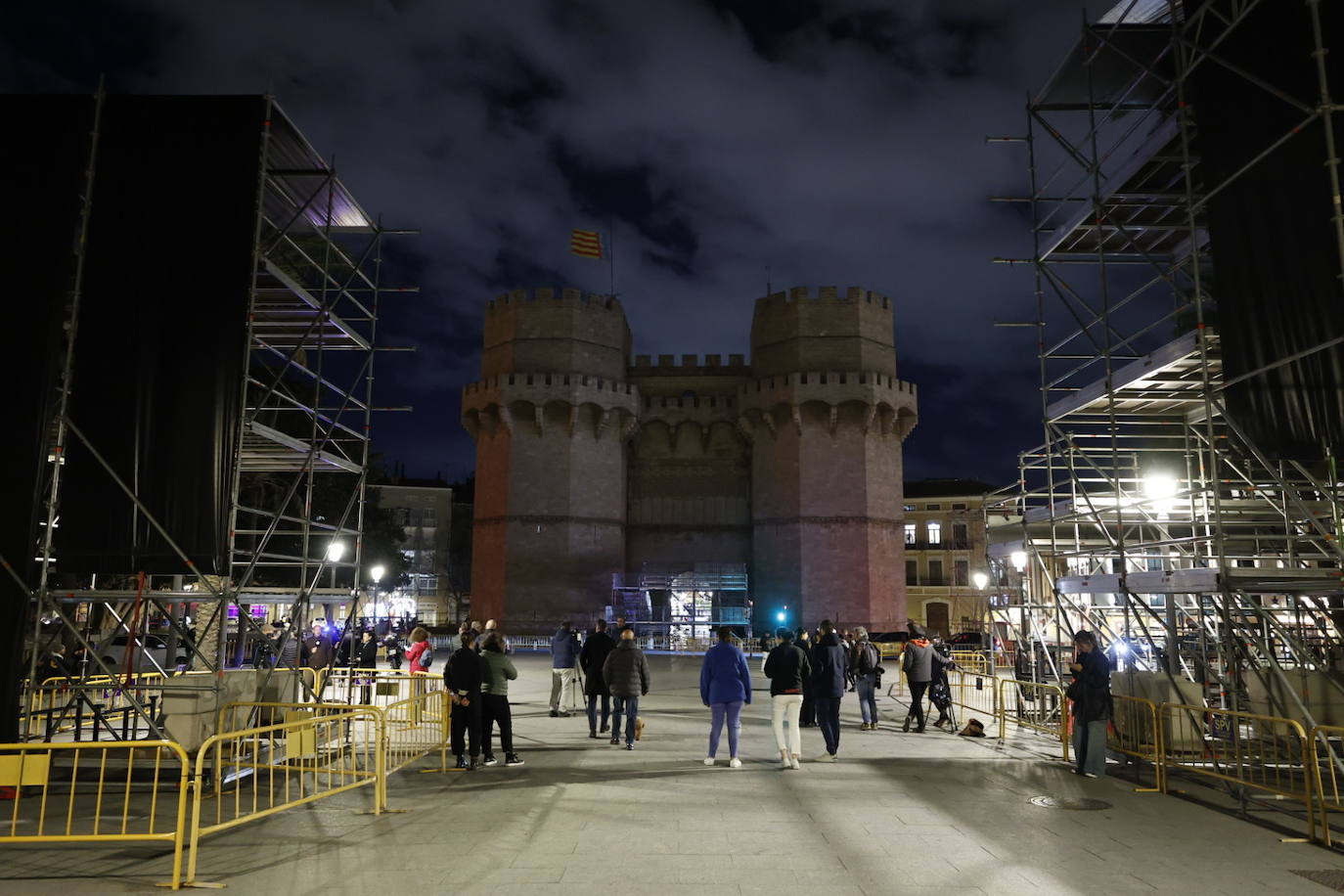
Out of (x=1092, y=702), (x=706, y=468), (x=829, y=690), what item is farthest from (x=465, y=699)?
(x=706, y=468)

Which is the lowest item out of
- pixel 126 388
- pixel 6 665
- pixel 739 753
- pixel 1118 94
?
pixel 739 753

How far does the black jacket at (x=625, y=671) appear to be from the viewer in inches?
425

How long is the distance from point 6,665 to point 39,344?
331 centimetres

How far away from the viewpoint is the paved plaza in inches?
218

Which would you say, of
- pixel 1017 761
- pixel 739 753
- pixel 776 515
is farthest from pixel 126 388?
pixel 776 515

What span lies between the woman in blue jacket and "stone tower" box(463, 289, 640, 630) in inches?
981

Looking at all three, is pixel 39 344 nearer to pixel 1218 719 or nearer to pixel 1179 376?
pixel 1179 376

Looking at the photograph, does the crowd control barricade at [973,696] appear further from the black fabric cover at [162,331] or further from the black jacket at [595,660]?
the black fabric cover at [162,331]

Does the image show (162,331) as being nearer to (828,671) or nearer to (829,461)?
(828,671)

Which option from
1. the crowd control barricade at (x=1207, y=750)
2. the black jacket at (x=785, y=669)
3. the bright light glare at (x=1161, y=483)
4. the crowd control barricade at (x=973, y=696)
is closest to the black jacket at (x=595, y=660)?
the black jacket at (x=785, y=669)

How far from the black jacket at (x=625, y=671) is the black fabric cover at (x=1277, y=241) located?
727cm

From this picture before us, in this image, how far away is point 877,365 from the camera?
36.4m

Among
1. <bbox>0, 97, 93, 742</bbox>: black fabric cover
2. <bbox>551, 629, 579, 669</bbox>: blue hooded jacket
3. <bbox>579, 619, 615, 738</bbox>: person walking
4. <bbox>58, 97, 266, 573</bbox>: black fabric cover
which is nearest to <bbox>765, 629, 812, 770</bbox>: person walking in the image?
<bbox>579, 619, 615, 738</bbox>: person walking

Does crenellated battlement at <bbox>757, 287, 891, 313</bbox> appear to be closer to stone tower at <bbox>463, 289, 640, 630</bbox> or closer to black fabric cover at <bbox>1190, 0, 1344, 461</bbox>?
stone tower at <bbox>463, 289, 640, 630</bbox>
